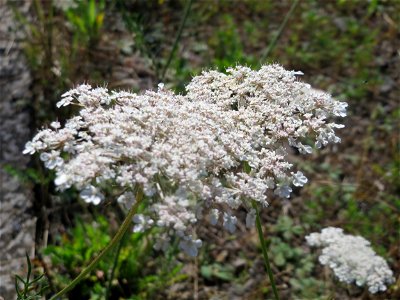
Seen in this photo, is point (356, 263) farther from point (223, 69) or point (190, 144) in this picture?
point (223, 69)

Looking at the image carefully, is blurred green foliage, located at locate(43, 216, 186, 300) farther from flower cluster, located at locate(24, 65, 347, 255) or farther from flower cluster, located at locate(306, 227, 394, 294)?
flower cluster, located at locate(24, 65, 347, 255)

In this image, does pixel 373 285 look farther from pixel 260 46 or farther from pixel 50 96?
pixel 260 46

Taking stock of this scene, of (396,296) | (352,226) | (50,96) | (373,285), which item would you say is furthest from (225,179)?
(50,96)

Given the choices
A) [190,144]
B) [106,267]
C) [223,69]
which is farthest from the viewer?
[223,69]

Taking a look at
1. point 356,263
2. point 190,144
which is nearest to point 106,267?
point 356,263

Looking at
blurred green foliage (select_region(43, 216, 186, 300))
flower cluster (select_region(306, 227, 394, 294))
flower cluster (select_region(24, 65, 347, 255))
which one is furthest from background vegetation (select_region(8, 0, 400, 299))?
flower cluster (select_region(24, 65, 347, 255))

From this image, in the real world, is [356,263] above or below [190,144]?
above
